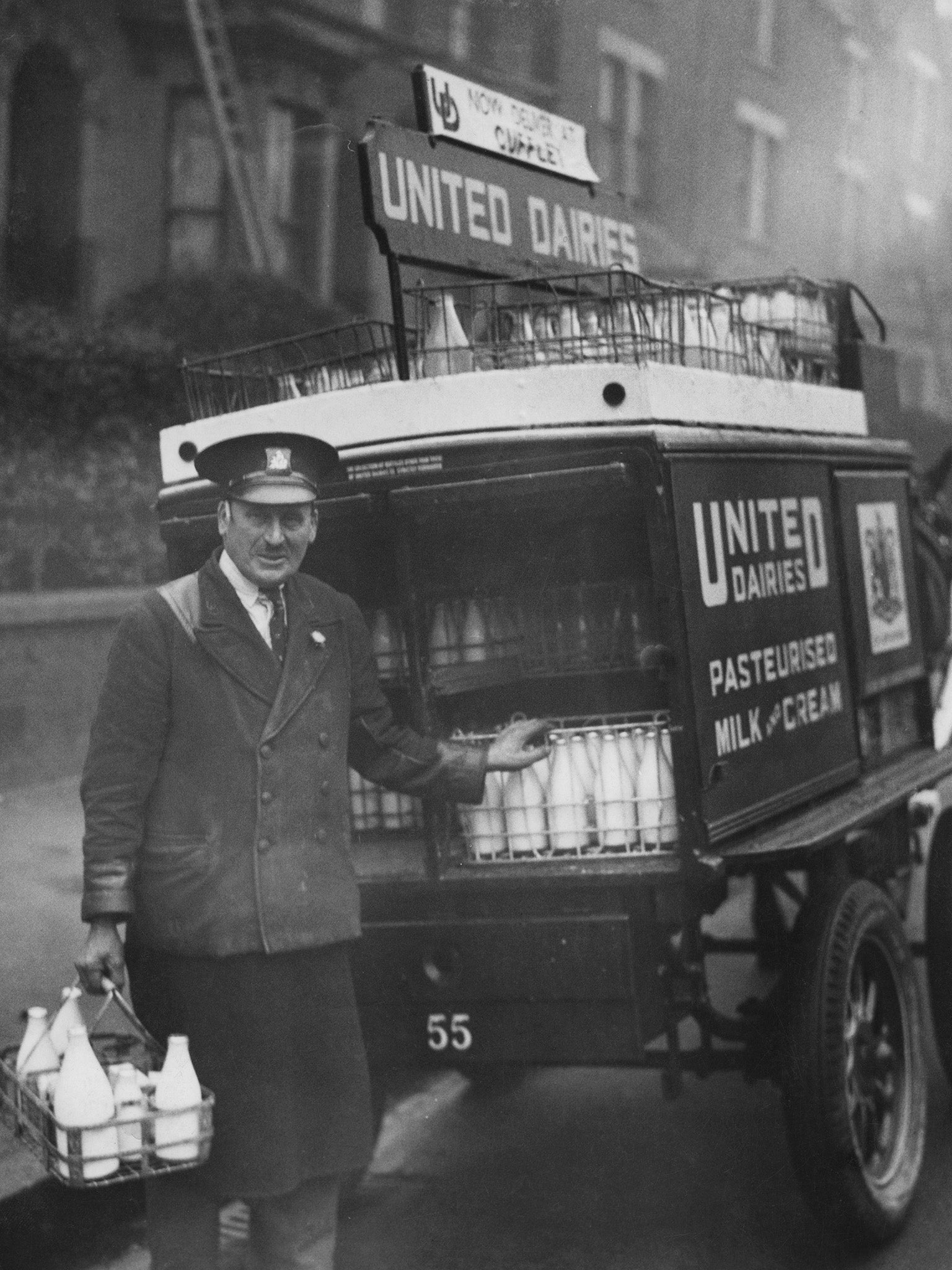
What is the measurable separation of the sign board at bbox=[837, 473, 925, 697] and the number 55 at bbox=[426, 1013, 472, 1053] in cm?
183

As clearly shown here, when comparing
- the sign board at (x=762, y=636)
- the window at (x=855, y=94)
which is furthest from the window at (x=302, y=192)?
the sign board at (x=762, y=636)

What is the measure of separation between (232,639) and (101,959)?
0.71 metres

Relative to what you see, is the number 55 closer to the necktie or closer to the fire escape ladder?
the necktie

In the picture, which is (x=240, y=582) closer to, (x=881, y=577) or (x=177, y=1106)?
(x=177, y=1106)

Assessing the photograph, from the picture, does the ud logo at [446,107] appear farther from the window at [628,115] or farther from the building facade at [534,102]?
the window at [628,115]

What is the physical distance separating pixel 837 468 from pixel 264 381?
5.81 ft

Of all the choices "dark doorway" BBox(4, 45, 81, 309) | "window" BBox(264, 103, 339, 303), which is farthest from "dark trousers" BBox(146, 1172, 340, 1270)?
"window" BBox(264, 103, 339, 303)

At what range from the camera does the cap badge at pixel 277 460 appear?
13.0 feet

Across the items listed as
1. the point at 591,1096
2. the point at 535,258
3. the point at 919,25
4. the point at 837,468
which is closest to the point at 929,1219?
the point at 591,1096

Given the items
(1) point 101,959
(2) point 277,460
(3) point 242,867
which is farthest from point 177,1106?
(2) point 277,460

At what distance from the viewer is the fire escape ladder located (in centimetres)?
1502

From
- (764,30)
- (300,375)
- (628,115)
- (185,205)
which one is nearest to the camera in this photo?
(300,375)

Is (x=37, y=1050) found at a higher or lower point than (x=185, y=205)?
lower

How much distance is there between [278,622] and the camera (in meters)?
3.99
